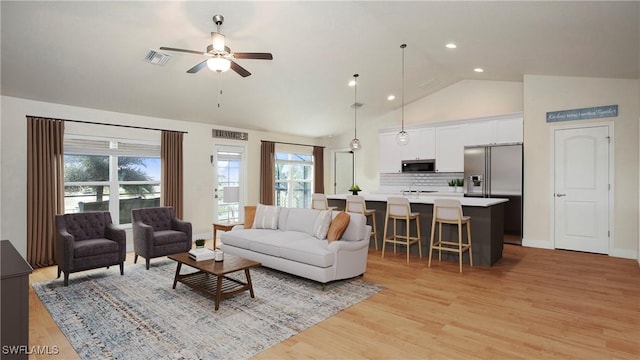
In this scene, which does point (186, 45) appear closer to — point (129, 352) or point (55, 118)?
point (55, 118)

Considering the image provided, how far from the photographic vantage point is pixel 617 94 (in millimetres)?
5426

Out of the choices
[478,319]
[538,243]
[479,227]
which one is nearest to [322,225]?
[478,319]

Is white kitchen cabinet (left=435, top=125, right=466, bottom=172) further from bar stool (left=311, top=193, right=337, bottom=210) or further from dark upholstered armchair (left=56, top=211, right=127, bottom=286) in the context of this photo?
dark upholstered armchair (left=56, top=211, right=127, bottom=286)

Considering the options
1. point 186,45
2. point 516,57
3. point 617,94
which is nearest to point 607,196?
point 617,94

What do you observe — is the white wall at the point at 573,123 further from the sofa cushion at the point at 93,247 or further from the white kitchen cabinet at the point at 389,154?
the sofa cushion at the point at 93,247

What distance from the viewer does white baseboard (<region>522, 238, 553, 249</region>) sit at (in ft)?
19.9

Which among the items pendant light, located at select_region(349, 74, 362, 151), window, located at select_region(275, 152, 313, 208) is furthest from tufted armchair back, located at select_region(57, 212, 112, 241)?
window, located at select_region(275, 152, 313, 208)

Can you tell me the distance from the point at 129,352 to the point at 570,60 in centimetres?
641

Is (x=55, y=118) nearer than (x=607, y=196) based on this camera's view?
Yes

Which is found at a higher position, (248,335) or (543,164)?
(543,164)

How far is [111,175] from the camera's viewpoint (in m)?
5.79

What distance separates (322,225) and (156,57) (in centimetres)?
313

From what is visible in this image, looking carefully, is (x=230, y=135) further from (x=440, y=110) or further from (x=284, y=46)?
(x=440, y=110)

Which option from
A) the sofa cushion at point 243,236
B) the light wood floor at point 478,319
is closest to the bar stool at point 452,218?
the light wood floor at point 478,319
